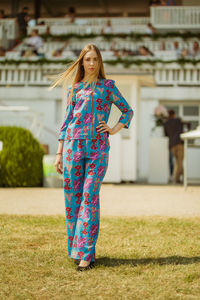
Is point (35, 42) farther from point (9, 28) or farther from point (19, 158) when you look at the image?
point (19, 158)

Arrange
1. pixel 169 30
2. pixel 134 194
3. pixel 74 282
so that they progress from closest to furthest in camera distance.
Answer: pixel 74 282 < pixel 134 194 < pixel 169 30

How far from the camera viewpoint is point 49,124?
1652 cm

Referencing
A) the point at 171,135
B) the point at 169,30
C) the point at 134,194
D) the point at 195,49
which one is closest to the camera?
the point at 134,194

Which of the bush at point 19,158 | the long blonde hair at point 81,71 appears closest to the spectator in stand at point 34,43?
the bush at point 19,158

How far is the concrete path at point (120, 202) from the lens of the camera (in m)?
6.65

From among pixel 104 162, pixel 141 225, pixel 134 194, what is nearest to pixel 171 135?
pixel 134 194

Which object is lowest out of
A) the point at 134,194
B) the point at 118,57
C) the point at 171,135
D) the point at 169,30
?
the point at 134,194

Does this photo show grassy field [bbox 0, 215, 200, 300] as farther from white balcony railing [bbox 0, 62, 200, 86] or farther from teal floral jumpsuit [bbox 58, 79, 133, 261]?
white balcony railing [bbox 0, 62, 200, 86]

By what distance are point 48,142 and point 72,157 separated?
12.3 m

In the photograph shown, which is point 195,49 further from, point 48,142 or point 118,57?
point 48,142

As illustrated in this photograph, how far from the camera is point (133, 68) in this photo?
16.6m

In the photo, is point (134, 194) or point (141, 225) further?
point (134, 194)

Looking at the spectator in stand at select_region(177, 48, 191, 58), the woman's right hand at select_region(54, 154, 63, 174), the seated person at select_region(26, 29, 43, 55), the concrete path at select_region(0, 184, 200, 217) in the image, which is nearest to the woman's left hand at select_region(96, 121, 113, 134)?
the woman's right hand at select_region(54, 154, 63, 174)

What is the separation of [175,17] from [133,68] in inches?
220
